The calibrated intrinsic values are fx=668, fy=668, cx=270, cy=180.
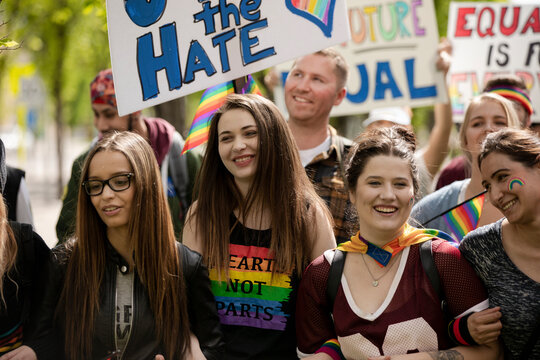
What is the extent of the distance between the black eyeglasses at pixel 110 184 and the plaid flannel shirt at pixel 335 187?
4.00 ft

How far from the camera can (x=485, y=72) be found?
656 centimetres

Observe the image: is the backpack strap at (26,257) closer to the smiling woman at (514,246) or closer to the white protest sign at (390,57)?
the smiling woman at (514,246)

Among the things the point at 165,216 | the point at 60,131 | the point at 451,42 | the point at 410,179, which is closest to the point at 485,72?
the point at 451,42

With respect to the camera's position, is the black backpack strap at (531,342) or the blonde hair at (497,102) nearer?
the black backpack strap at (531,342)

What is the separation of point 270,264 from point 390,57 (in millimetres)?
3547

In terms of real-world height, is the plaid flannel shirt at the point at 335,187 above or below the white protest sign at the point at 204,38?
below

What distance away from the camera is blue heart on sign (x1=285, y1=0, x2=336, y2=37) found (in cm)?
386

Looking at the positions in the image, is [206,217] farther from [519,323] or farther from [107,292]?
[519,323]

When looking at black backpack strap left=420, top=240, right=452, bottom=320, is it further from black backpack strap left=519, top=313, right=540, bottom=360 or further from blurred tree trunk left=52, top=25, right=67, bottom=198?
blurred tree trunk left=52, top=25, right=67, bottom=198

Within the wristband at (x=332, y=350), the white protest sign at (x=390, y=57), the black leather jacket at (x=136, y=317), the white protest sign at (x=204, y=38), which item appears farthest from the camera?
the white protest sign at (x=390, y=57)

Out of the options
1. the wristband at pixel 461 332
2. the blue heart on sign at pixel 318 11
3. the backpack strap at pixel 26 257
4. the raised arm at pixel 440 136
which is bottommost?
the wristband at pixel 461 332

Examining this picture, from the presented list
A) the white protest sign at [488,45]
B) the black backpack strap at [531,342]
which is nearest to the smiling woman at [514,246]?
the black backpack strap at [531,342]

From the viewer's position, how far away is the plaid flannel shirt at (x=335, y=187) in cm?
407

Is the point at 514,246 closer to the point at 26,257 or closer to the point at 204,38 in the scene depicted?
the point at 204,38
